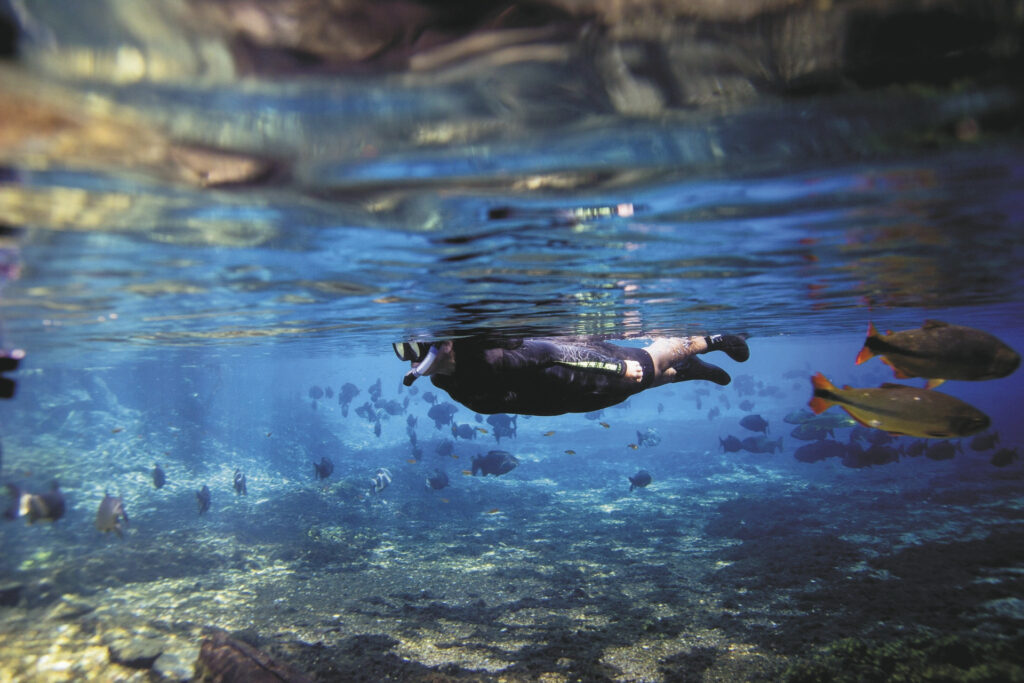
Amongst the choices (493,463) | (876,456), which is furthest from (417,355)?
(876,456)

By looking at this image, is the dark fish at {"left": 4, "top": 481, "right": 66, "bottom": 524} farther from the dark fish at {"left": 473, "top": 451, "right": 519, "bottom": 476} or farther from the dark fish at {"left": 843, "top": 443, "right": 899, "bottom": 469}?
the dark fish at {"left": 843, "top": 443, "right": 899, "bottom": 469}

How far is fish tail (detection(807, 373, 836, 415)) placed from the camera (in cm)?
555

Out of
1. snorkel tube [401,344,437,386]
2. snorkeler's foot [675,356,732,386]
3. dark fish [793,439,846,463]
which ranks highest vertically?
snorkel tube [401,344,437,386]

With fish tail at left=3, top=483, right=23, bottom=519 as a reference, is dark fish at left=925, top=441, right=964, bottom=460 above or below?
below

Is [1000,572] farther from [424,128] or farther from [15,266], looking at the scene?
[15,266]

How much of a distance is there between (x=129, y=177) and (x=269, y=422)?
117 feet

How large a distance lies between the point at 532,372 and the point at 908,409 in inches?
173

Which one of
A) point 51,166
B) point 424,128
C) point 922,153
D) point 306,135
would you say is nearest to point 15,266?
point 51,166

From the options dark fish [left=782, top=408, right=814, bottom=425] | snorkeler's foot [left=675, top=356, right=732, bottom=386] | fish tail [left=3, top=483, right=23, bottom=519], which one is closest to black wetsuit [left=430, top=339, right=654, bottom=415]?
snorkeler's foot [left=675, top=356, right=732, bottom=386]

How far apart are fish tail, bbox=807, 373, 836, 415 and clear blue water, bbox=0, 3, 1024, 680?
242 cm

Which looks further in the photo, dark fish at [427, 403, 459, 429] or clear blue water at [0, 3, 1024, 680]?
dark fish at [427, 403, 459, 429]

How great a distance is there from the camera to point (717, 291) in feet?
38.1

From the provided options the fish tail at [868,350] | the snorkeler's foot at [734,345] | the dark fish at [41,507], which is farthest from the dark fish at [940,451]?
the dark fish at [41,507]

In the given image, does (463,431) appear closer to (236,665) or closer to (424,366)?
(236,665)
